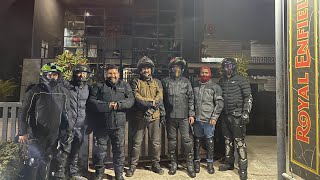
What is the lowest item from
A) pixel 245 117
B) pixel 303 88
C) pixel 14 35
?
pixel 245 117

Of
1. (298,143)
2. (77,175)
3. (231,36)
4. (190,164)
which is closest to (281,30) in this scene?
(298,143)

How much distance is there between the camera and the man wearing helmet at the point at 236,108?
492cm

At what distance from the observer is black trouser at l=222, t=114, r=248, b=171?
194 inches

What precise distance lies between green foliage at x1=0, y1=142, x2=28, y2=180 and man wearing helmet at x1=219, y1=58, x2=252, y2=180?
12.3 ft

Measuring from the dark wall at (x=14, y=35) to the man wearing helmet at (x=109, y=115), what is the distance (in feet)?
39.2

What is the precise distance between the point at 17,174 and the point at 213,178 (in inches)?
137

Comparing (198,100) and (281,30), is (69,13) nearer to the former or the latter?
(198,100)

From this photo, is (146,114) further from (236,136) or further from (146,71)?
(236,136)

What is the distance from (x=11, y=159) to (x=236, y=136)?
4062 mm

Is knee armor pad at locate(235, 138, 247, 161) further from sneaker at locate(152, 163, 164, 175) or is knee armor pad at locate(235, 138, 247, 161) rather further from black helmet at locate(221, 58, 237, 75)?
sneaker at locate(152, 163, 164, 175)

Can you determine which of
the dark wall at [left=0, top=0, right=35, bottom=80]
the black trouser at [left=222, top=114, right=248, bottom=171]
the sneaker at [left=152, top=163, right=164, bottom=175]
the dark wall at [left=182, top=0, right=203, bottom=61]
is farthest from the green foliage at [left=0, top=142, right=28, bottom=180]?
the dark wall at [left=0, top=0, right=35, bottom=80]

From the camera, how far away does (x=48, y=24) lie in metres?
15.6

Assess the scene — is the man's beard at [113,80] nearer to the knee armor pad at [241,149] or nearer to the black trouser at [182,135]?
the black trouser at [182,135]

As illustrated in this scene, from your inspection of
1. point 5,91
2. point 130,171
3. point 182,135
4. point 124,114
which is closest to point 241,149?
point 182,135
